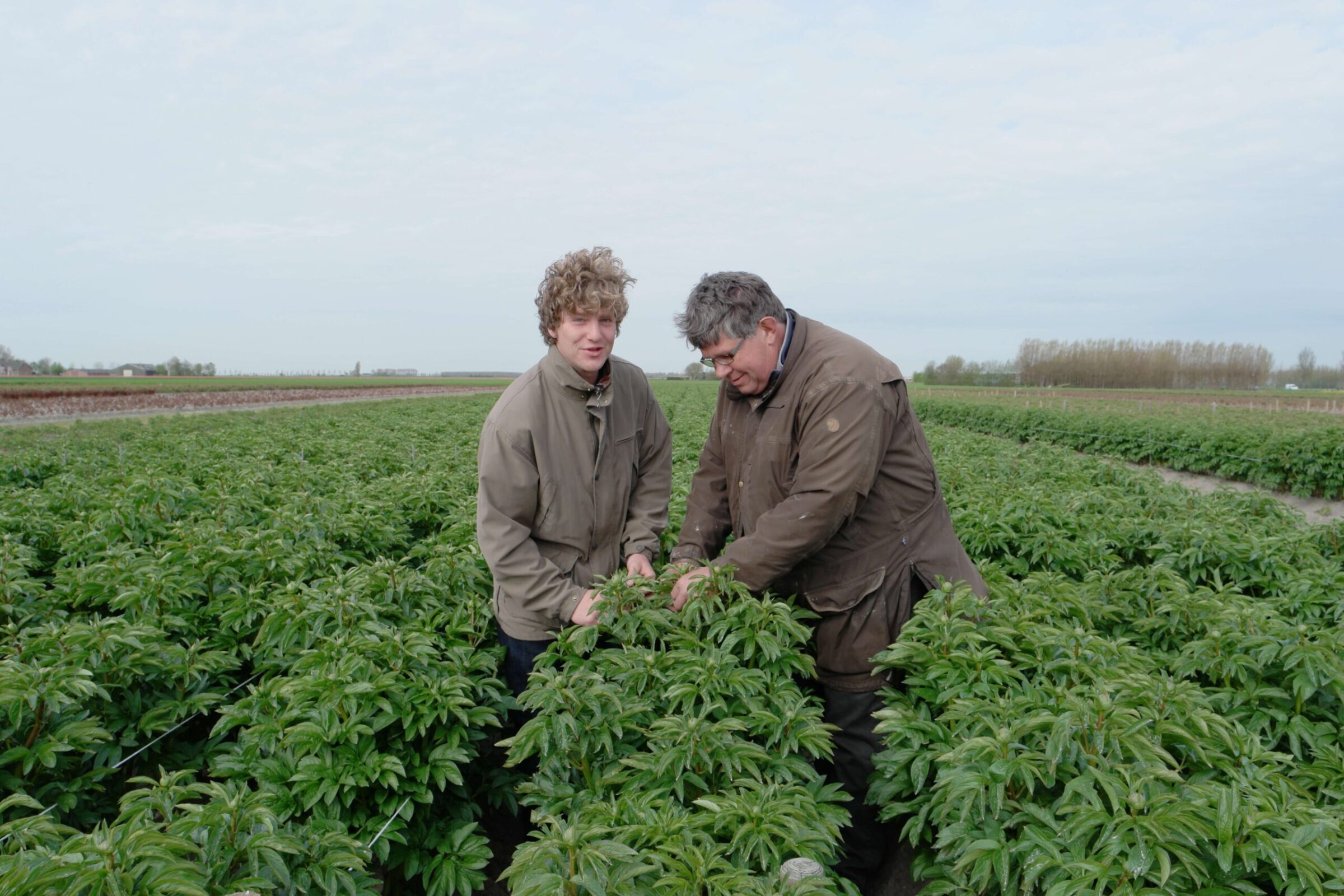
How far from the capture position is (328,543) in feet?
14.9

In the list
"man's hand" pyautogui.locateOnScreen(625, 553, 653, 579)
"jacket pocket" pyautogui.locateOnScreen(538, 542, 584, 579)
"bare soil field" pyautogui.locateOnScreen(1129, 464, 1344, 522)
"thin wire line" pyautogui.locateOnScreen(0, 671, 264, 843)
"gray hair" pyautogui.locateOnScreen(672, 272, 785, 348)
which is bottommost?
"bare soil field" pyautogui.locateOnScreen(1129, 464, 1344, 522)

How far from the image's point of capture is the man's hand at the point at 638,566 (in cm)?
317

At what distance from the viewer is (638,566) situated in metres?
3.22

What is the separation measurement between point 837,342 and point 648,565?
1300mm

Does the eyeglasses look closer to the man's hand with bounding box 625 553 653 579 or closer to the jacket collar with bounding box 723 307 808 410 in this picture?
the jacket collar with bounding box 723 307 808 410

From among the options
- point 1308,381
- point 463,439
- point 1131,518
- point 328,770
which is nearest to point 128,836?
point 328,770

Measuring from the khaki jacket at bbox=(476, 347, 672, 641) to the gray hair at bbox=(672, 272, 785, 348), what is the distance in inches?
18.7

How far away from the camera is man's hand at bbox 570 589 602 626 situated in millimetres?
2885

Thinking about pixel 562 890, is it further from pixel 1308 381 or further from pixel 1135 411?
pixel 1308 381

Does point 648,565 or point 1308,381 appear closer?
point 648,565

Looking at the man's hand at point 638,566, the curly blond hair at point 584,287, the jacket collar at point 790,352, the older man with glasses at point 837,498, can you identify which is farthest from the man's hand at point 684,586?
the curly blond hair at point 584,287

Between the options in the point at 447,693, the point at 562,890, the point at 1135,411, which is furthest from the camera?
the point at 1135,411

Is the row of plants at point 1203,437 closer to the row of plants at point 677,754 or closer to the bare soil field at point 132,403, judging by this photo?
the row of plants at point 677,754

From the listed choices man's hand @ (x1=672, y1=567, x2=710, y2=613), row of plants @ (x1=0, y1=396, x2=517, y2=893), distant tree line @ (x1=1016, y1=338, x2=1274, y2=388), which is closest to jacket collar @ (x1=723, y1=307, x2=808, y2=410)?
man's hand @ (x1=672, y1=567, x2=710, y2=613)
